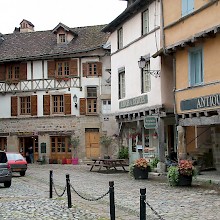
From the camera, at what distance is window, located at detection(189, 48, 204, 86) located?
1713 cm

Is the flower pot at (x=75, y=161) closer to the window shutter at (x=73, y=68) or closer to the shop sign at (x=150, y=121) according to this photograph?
the window shutter at (x=73, y=68)

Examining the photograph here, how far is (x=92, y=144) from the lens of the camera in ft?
110

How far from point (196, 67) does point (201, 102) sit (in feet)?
4.92

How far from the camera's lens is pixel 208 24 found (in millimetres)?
16219

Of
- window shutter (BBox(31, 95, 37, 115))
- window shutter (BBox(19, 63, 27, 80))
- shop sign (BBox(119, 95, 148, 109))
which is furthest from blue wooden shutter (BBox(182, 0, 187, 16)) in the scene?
window shutter (BBox(19, 63, 27, 80))

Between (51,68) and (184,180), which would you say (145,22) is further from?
(51,68)

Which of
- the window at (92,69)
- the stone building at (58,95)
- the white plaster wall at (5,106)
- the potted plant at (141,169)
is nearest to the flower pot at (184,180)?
the potted plant at (141,169)

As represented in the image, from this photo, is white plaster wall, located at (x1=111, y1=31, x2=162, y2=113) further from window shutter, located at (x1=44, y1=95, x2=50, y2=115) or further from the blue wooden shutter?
window shutter, located at (x1=44, y1=95, x2=50, y2=115)

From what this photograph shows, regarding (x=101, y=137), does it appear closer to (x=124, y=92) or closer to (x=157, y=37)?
(x=124, y=92)

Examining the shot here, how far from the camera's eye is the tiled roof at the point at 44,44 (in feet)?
111

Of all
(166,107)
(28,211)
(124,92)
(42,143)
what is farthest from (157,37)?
(42,143)

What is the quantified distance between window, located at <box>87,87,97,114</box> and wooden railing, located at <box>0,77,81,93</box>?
0.92 m

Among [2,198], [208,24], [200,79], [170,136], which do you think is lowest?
[2,198]

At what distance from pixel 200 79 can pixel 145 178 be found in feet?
15.8
